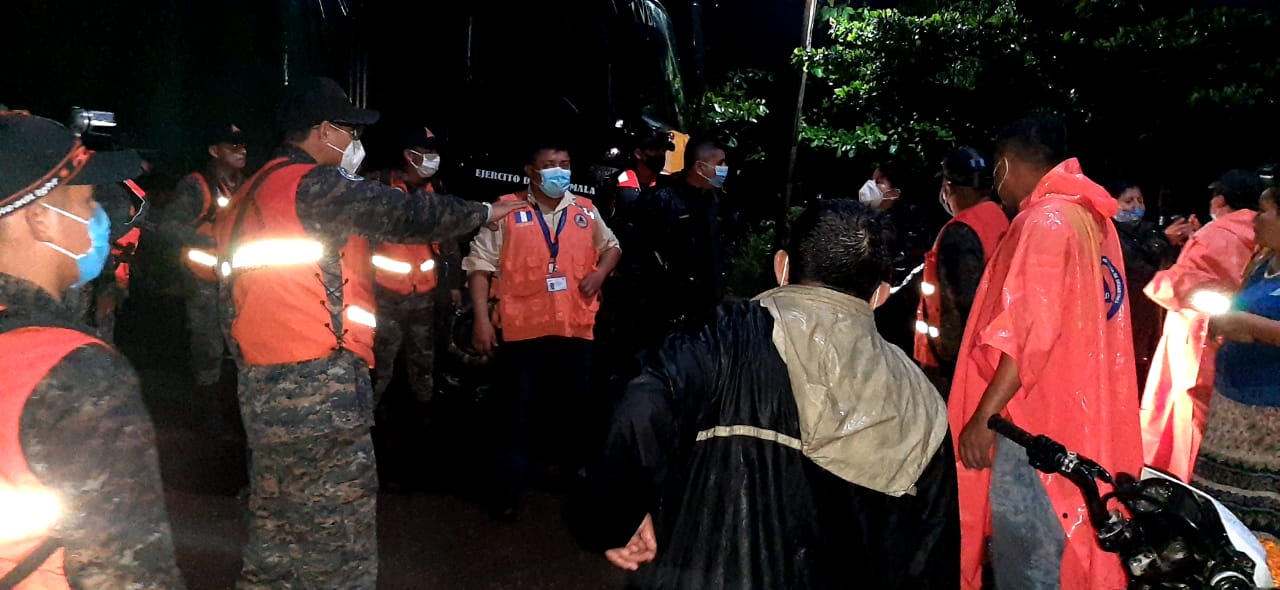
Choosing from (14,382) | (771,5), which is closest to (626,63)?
(14,382)

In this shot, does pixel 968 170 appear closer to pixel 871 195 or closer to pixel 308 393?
pixel 871 195

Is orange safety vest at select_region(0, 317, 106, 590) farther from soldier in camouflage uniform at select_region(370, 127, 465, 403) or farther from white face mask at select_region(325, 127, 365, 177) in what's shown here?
soldier in camouflage uniform at select_region(370, 127, 465, 403)

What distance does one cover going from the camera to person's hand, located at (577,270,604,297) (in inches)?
197

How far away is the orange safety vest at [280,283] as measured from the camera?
10.3 feet

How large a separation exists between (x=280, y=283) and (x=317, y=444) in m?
0.58

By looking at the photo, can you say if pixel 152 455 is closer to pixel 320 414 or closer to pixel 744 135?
pixel 320 414

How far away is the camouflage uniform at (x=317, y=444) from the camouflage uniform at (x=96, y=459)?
1331 mm

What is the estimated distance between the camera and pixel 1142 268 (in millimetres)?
6512

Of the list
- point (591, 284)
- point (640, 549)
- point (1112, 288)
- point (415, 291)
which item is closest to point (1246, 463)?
point (1112, 288)

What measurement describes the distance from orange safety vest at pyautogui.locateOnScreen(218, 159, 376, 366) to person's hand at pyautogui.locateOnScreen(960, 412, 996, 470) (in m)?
2.23

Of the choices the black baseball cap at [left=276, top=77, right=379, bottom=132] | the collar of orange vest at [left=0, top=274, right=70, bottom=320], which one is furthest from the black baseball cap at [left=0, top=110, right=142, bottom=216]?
the black baseball cap at [left=276, top=77, right=379, bottom=132]

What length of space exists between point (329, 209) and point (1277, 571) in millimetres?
3496

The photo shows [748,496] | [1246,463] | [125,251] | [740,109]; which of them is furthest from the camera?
[740,109]

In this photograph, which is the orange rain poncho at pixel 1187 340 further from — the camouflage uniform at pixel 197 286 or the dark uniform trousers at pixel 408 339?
the camouflage uniform at pixel 197 286
